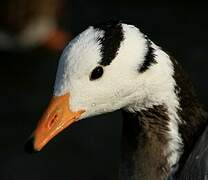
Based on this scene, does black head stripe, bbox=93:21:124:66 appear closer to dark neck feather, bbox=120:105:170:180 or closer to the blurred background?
dark neck feather, bbox=120:105:170:180

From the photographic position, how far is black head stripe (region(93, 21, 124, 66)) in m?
3.39

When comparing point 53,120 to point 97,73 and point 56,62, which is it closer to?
point 97,73

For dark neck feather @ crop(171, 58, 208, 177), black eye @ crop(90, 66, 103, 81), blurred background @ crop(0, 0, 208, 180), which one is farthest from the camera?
blurred background @ crop(0, 0, 208, 180)

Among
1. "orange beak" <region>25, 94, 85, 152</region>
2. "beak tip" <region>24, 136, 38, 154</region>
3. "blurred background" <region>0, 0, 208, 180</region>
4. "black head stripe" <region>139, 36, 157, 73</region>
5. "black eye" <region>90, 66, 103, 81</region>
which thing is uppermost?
"black eye" <region>90, 66, 103, 81</region>

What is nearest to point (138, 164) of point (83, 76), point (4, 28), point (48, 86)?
point (83, 76)

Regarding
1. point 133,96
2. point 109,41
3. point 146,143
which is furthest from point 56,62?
point 109,41

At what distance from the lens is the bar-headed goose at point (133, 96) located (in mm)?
3410

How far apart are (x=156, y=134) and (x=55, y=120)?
1.91ft

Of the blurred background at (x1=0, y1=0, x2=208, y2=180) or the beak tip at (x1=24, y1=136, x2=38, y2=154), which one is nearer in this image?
the beak tip at (x1=24, y1=136, x2=38, y2=154)

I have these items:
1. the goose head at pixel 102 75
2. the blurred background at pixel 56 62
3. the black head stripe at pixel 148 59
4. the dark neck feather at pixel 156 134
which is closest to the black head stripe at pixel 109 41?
the goose head at pixel 102 75

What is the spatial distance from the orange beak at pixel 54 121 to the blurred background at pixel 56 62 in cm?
262

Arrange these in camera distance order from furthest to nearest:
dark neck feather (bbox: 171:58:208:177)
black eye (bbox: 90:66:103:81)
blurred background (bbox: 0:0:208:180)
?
blurred background (bbox: 0:0:208:180) < dark neck feather (bbox: 171:58:208:177) < black eye (bbox: 90:66:103:81)

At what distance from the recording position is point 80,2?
25.4 feet

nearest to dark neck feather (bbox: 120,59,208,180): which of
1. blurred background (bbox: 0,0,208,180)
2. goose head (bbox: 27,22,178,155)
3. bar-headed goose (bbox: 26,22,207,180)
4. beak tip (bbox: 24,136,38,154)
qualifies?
bar-headed goose (bbox: 26,22,207,180)
